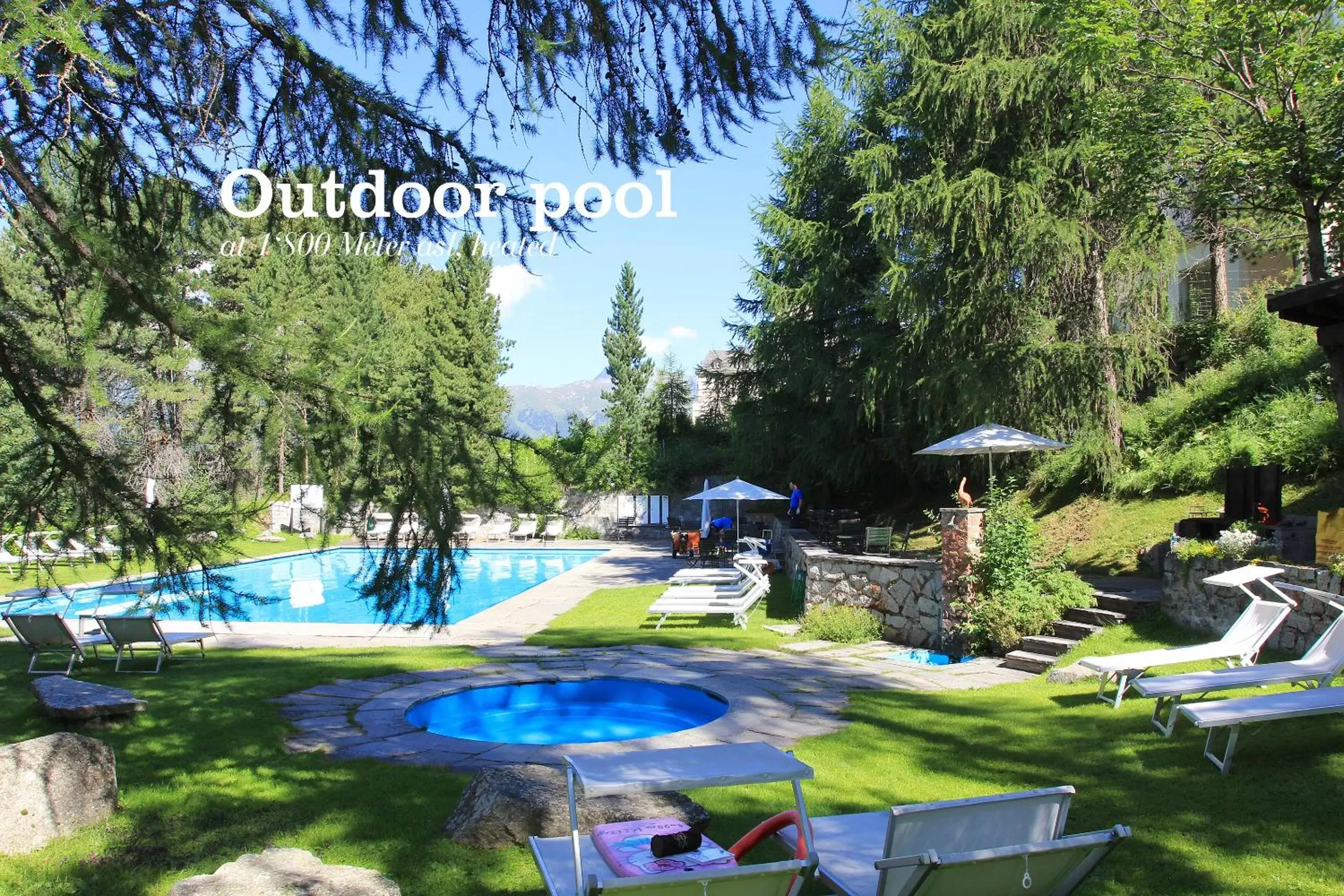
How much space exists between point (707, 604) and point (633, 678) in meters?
4.48

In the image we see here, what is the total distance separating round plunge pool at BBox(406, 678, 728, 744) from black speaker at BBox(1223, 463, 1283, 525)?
6256mm

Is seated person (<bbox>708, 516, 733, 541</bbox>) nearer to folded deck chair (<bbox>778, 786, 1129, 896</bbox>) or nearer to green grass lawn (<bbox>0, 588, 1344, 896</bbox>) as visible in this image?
green grass lawn (<bbox>0, 588, 1344, 896</bbox>)

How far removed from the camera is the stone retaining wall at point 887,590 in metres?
11.1

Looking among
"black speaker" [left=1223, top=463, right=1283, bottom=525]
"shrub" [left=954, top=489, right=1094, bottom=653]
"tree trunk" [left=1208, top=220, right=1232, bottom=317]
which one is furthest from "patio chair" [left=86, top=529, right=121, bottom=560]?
"tree trunk" [left=1208, top=220, right=1232, bottom=317]

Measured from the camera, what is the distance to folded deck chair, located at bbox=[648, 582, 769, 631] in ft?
41.9

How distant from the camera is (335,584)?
21188mm

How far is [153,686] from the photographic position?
8.05 metres

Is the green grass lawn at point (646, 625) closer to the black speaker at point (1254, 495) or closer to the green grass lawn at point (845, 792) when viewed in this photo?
the green grass lawn at point (845, 792)

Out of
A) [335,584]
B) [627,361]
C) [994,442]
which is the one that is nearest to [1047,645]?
[994,442]

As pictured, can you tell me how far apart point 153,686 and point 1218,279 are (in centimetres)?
1932

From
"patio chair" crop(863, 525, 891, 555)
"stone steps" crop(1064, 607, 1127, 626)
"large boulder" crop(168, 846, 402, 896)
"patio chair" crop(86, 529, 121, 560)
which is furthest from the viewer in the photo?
"patio chair" crop(863, 525, 891, 555)

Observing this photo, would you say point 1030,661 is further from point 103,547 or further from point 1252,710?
point 103,547

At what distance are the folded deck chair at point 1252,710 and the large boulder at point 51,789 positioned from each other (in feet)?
18.0

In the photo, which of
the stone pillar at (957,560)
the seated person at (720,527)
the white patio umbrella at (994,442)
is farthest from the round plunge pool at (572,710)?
the seated person at (720,527)
